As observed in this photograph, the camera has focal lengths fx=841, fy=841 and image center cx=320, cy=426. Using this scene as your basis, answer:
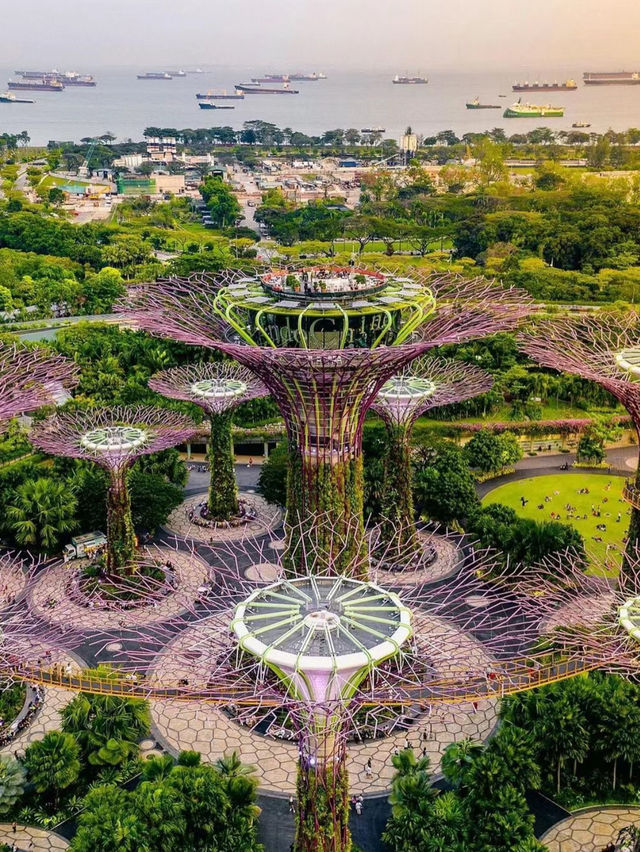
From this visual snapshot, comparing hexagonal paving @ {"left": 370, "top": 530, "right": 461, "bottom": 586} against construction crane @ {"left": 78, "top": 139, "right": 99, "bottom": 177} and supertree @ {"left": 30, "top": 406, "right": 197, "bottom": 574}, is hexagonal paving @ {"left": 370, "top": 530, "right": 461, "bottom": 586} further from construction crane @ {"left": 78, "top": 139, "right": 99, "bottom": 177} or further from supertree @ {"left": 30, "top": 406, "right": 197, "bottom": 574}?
construction crane @ {"left": 78, "top": 139, "right": 99, "bottom": 177}

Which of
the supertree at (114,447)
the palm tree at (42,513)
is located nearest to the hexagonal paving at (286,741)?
the supertree at (114,447)

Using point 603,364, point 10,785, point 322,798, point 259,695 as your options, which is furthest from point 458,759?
point 603,364

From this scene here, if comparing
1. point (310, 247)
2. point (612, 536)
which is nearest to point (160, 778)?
point (612, 536)

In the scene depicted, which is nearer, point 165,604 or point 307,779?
point 307,779

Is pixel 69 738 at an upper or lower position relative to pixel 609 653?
lower

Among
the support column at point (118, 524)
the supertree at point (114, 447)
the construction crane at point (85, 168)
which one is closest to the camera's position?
the supertree at point (114, 447)

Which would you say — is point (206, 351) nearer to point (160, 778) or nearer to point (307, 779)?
point (160, 778)

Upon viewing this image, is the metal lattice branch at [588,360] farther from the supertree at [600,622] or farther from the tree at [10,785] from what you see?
the tree at [10,785]
